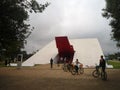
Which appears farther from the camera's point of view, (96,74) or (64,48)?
(64,48)

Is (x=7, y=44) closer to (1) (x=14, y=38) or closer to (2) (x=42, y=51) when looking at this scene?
(1) (x=14, y=38)

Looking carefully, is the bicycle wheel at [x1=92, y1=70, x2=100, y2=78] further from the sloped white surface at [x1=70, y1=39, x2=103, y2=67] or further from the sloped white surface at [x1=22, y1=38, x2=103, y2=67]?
the sloped white surface at [x1=22, y1=38, x2=103, y2=67]

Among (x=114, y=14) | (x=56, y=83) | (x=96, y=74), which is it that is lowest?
(x=56, y=83)

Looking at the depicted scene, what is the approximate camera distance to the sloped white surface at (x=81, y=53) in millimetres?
Answer: 49844

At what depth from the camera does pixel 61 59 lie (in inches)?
2090

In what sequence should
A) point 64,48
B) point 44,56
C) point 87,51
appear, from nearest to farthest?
point 64,48 < point 87,51 < point 44,56

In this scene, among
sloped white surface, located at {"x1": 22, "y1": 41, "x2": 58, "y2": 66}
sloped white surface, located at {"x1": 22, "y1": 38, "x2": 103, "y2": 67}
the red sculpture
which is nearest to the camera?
sloped white surface, located at {"x1": 22, "y1": 38, "x2": 103, "y2": 67}

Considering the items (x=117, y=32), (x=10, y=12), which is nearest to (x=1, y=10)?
(x=10, y=12)

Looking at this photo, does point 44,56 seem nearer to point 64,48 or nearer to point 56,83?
point 64,48

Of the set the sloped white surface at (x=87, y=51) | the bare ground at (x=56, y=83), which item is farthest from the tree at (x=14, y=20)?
the sloped white surface at (x=87, y=51)

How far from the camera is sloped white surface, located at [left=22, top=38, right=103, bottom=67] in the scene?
1962 inches

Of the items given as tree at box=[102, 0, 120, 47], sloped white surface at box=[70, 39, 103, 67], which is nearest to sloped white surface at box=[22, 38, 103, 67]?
sloped white surface at box=[70, 39, 103, 67]

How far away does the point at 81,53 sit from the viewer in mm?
52625

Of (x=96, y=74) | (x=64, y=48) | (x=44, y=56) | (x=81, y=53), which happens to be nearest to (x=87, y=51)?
(x=81, y=53)
